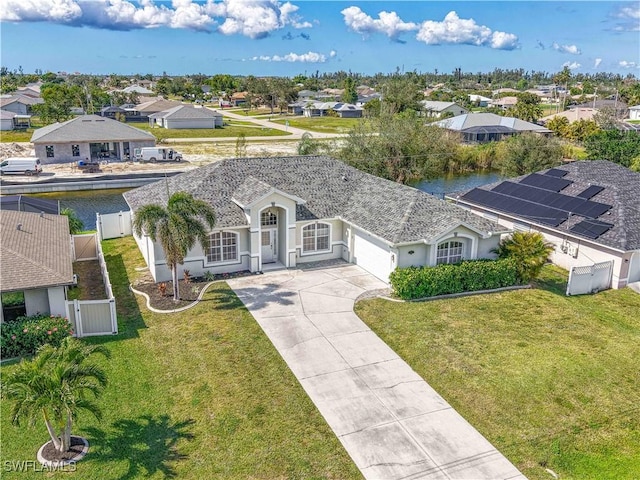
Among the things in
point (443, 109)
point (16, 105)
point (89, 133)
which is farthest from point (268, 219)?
point (16, 105)

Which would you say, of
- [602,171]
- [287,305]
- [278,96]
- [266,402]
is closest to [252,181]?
[287,305]

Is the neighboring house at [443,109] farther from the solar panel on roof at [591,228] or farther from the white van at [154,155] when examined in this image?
the solar panel on roof at [591,228]

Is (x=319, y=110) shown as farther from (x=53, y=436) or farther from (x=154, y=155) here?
(x=53, y=436)

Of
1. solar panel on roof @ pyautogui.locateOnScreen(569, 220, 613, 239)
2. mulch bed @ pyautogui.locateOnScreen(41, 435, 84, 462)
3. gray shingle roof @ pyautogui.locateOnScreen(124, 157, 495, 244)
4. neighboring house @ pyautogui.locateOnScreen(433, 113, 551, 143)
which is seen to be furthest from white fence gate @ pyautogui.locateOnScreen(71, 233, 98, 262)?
neighboring house @ pyautogui.locateOnScreen(433, 113, 551, 143)

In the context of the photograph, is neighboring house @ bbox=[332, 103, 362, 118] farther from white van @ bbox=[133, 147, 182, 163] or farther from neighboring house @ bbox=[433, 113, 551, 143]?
white van @ bbox=[133, 147, 182, 163]

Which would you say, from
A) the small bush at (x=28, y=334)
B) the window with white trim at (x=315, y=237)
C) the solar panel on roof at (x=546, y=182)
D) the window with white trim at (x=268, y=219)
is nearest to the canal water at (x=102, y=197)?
the solar panel on roof at (x=546, y=182)

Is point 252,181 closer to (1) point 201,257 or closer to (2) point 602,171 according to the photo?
(1) point 201,257
